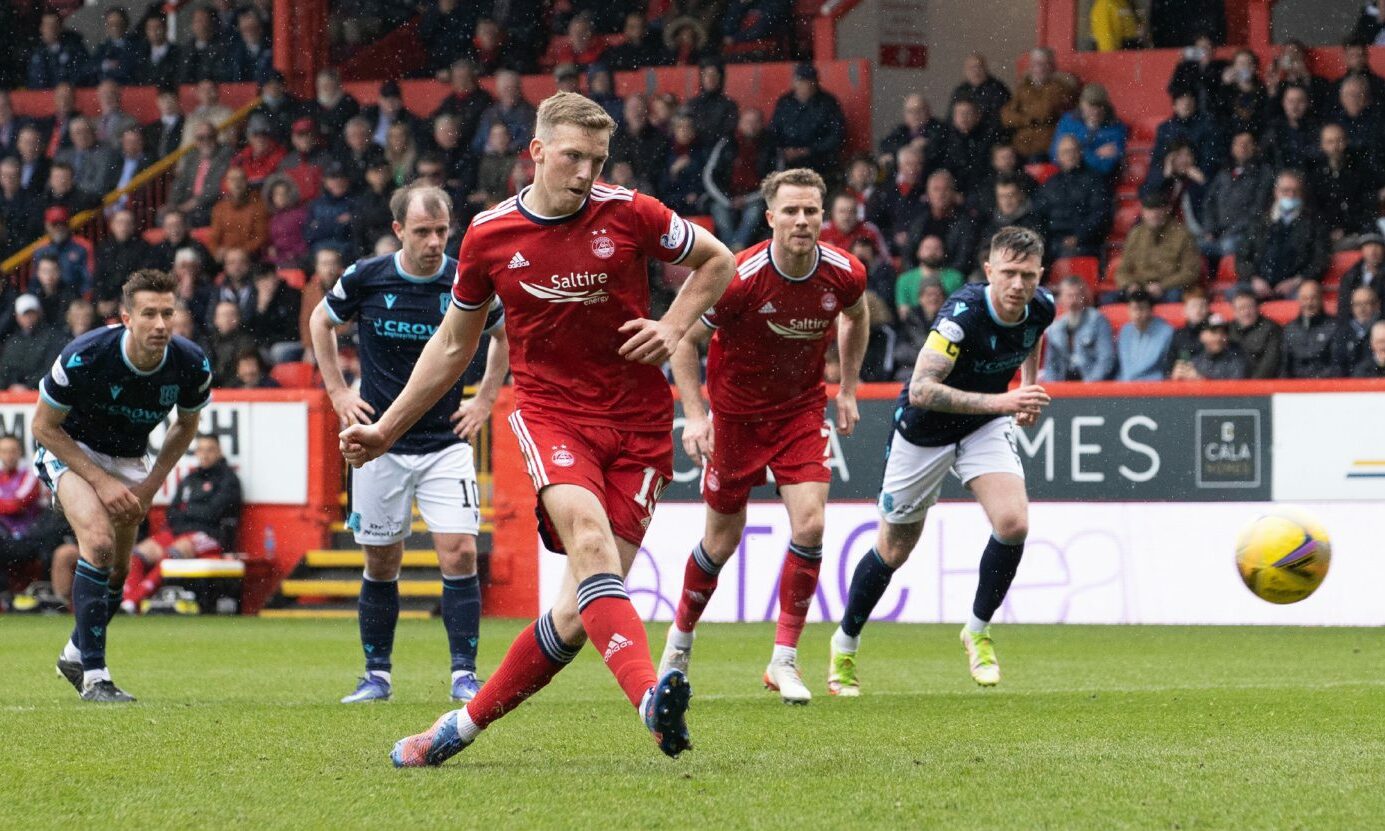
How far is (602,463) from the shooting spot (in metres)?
6.30

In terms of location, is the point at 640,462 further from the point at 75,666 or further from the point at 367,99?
the point at 367,99

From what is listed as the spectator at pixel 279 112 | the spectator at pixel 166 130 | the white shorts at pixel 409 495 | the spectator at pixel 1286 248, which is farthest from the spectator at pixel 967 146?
the white shorts at pixel 409 495

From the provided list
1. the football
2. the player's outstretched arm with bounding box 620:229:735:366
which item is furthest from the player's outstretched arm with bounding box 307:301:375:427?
the football

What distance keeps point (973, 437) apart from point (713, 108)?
10.6 meters

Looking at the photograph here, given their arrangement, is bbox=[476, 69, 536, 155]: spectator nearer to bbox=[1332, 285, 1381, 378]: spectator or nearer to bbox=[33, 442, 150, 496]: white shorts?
bbox=[1332, 285, 1381, 378]: spectator

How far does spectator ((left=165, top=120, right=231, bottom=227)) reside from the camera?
71.9 feet

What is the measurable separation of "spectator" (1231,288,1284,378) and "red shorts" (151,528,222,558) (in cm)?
840

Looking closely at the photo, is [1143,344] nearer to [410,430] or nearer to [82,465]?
[410,430]

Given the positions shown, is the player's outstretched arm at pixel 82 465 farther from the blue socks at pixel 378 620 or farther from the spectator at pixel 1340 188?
the spectator at pixel 1340 188

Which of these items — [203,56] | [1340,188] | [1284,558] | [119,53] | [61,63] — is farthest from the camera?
[61,63]

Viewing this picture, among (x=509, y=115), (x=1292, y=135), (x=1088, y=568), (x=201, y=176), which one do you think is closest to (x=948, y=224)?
(x=1292, y=135)

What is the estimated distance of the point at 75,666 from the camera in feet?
29.9

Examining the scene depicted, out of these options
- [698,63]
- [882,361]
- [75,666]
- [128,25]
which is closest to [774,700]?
[75,666]

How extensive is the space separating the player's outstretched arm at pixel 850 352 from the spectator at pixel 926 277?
287 inches
